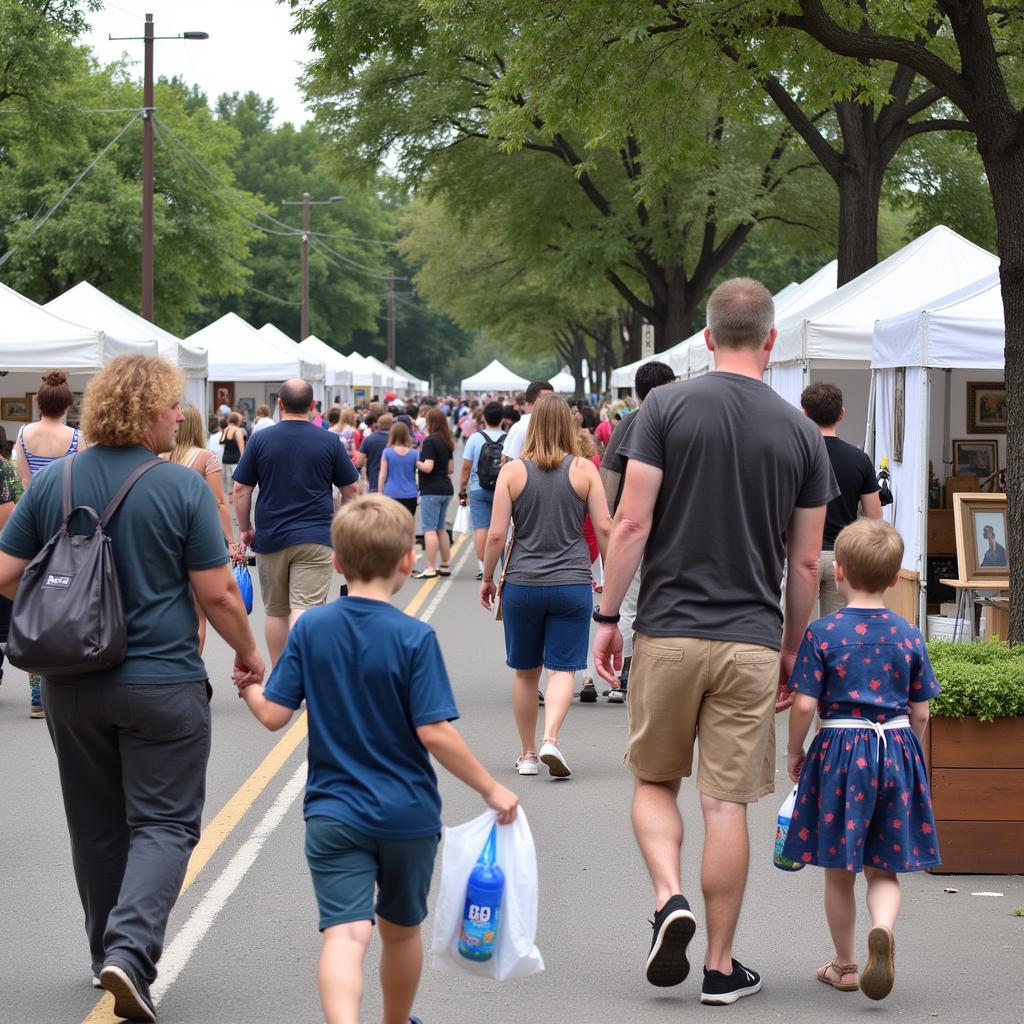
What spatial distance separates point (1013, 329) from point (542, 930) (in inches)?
153

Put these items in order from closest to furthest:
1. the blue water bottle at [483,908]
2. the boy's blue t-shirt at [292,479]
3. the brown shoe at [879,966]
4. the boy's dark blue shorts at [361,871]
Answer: the boy's dark blue shorts at [361,871] < the blue water bottle at [483,908] < the brown shoe at [879,966] < the boy's blue t-shirt at [292,479]

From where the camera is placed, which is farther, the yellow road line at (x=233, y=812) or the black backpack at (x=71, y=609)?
the yellow road line at (x=233, y=812)

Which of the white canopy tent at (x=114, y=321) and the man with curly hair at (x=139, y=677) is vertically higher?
the white canopy tent at (x=114, y=321)

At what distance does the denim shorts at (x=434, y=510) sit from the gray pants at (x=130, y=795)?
12584 millimetres

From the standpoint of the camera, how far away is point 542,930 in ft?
18.4

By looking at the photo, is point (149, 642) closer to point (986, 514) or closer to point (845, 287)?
point (986, 514)

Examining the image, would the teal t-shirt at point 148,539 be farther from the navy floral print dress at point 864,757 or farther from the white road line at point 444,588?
the white road line at point 444,588

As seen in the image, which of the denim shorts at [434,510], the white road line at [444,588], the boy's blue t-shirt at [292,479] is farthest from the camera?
the denim shorts at [434,510]

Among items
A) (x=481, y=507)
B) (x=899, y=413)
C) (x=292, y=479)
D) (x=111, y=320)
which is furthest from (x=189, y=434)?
(x=111, y=320)

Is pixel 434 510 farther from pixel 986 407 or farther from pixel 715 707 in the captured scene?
pixel 715 707

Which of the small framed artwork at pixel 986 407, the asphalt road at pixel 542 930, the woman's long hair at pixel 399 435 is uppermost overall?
the small framed artwork at pixel 986 407

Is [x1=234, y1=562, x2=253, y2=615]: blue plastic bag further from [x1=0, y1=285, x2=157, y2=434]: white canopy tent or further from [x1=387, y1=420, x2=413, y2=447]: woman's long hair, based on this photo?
[x1=0, y1=285, x2=157, y2=434]: white canopy tent

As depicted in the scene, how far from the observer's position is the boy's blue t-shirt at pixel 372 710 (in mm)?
3895

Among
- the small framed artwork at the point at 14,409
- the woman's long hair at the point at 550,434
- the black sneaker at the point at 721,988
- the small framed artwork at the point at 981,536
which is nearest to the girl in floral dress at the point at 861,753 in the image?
the black sneaker at the point at 721,988
